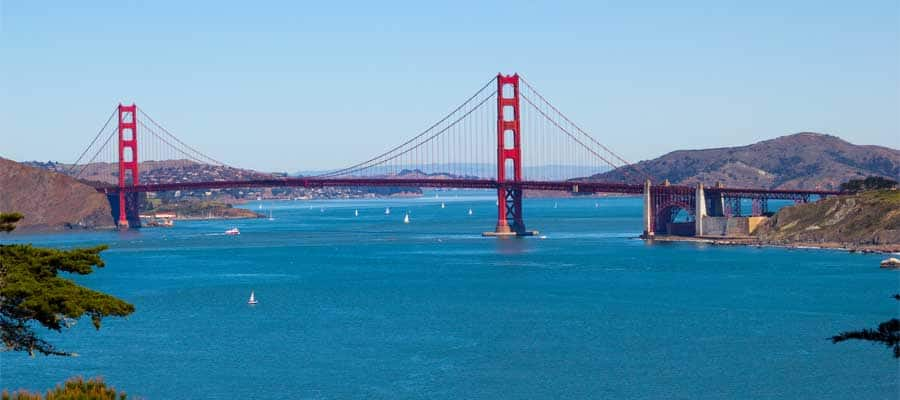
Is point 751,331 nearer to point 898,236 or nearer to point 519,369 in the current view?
point 519,369

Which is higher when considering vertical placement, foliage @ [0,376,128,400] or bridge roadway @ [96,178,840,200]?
bridge roadway @ [96,178,840,200]

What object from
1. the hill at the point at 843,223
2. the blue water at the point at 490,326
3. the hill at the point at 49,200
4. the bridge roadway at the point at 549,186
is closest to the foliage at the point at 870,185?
the bridge roadway at the point at 549,186

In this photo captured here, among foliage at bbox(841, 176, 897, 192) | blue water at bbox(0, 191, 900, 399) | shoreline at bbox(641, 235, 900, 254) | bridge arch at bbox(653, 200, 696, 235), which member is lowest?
blue water at bbox(0, 191, 900, 399)

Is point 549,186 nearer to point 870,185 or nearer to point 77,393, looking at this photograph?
point 870,185

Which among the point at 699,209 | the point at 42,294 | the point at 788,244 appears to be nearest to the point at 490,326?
the point at 42,294

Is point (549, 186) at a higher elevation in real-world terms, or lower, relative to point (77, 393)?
higher

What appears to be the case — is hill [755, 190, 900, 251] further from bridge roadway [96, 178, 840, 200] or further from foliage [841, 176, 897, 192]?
foliage [841, 176, 897, 192]

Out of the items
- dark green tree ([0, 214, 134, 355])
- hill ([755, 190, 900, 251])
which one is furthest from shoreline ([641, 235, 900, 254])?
dark green tree ([0, 214, 134, 355])

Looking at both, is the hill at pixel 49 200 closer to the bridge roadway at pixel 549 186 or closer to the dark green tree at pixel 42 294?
the bridge roadway at pixel 549 186
